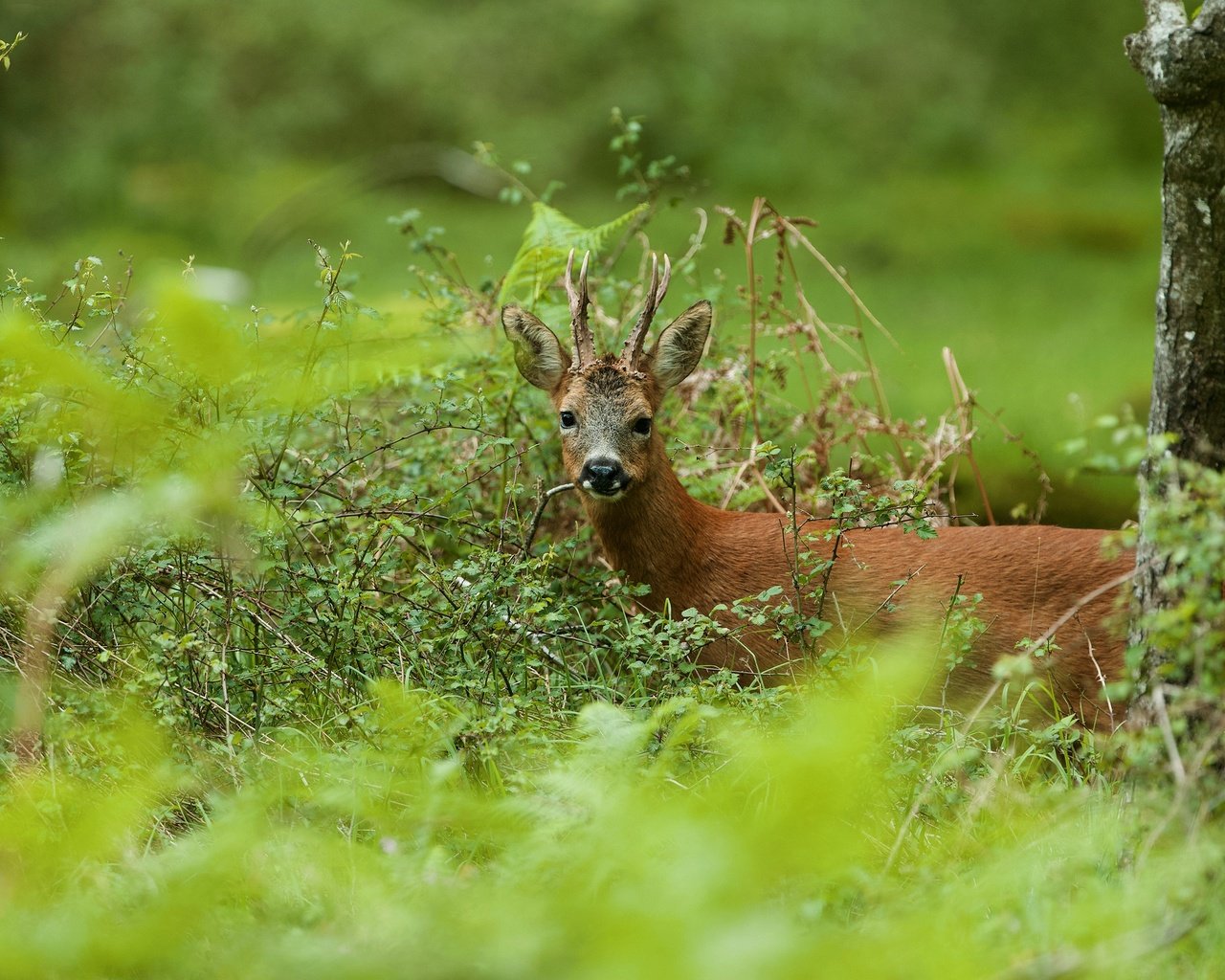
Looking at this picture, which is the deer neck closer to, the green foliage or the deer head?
the deer head

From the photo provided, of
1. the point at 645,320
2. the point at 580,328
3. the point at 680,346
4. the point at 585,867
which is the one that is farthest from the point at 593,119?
the point at 585,867

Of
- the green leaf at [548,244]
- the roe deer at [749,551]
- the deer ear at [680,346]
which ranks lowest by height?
the roe deer at [749,551]

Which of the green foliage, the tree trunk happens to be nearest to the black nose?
the green foliage

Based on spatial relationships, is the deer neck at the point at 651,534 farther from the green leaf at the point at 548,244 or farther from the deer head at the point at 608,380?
the green leaf at the point at 548,244

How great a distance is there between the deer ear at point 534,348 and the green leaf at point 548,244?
39cm

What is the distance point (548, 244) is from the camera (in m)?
5.02

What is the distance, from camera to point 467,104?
1534 centimetres

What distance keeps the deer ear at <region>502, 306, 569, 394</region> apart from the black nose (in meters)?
0.46

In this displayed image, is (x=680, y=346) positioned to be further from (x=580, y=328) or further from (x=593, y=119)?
(x=593, y=119)

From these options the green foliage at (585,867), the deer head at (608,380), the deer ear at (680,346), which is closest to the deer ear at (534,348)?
the deer head at (608,380)

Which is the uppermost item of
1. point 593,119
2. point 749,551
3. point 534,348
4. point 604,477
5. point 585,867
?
point 593,119

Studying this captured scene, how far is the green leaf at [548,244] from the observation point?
16.3 ft

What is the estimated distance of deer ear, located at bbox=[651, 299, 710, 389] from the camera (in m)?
4.75

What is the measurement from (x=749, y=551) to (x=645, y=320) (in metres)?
0.76
